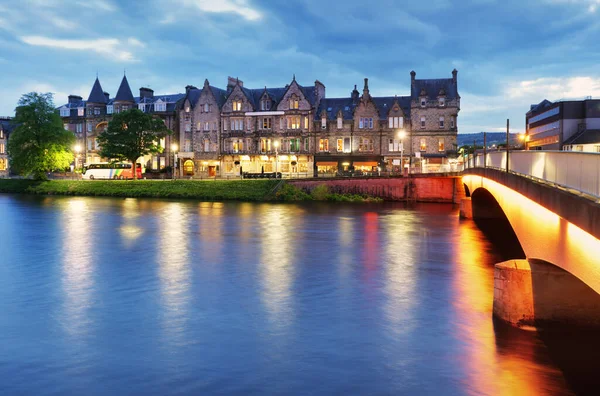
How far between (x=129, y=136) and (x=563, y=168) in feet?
271

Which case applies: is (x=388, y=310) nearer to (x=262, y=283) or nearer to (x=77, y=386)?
(x=262, y=283)

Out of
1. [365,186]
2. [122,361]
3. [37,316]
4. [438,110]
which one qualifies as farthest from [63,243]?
[438,110]

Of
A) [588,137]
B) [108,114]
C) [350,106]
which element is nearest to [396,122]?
[350,106]

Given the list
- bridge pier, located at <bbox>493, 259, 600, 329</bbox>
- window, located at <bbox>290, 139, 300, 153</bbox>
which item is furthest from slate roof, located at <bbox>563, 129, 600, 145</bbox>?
bridge pier, located at <bbox>493, 259, 600, 329</bbox>

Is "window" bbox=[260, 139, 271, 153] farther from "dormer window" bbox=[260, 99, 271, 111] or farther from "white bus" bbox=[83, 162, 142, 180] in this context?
"white bus" bbox=[83, 162, 142, 180]

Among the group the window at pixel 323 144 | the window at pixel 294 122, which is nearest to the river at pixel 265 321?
the window at pixel 323 144

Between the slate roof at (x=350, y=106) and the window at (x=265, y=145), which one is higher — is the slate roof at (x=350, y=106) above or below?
above

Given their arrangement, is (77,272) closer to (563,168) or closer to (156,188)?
(563,168)

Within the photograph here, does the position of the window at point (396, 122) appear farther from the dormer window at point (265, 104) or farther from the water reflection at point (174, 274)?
the water reflection at point (174, 274)

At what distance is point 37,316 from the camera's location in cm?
2033

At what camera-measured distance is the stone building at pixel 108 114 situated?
337 feet

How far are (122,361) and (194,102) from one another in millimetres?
88603

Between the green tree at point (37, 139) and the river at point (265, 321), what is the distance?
5331 cm

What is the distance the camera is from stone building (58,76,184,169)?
337ft
